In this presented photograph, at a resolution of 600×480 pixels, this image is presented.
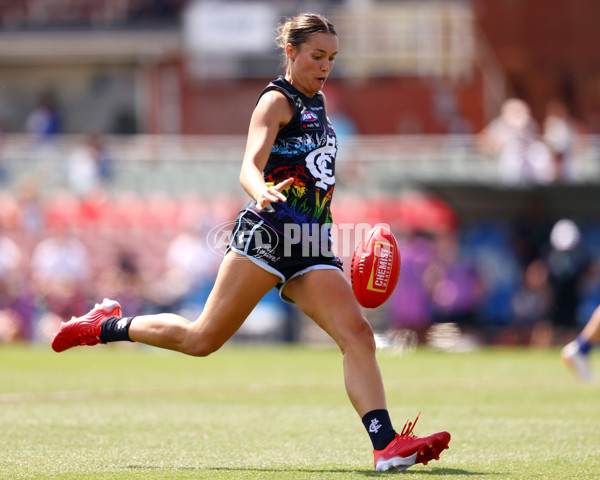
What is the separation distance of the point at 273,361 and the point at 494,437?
7.79 meters

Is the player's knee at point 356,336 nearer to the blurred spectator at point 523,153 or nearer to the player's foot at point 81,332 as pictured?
the player's foot at point 81,332

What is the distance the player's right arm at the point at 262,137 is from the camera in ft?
18.8

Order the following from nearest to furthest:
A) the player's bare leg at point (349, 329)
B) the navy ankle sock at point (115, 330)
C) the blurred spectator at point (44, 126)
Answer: the player's bare leg at point (349, 329), the navy ankle sock at point (115, 330), the blurred spectator at point (44, 126)

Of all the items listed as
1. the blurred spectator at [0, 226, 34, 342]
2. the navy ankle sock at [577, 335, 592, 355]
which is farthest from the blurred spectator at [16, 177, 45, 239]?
A: the navy ankle sock at [577, 335, 592, 355]

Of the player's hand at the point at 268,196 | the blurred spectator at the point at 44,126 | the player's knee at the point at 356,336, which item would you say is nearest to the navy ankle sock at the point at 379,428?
the player's knee at the point at 356,336

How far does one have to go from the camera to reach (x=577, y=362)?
35.6 ft

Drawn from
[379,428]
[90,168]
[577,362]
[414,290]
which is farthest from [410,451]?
[90,168]

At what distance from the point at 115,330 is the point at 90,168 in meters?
16.0

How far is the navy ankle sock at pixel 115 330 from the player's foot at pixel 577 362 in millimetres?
5573

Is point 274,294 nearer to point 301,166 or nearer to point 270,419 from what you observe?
point 270,419

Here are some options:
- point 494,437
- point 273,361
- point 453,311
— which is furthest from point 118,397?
point 453,311

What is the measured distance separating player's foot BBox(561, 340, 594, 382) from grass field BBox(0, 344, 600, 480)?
145 mm

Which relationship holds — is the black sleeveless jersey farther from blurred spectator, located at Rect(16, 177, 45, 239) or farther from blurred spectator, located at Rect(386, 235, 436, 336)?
blurred spectator, located at Rect(16, 177, 45, 239)

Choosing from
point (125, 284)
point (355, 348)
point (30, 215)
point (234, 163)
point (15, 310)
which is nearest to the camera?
point (355, 348)
